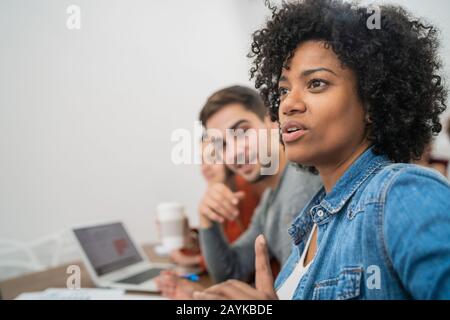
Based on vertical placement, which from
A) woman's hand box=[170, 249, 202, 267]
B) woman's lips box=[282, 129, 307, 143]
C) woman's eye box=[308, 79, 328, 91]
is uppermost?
woman's eye box=[308, 79, 328, 91]

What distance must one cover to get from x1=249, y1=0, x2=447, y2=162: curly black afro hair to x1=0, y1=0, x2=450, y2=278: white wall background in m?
0.12

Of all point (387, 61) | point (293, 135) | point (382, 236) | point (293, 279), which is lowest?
point (293, 279)

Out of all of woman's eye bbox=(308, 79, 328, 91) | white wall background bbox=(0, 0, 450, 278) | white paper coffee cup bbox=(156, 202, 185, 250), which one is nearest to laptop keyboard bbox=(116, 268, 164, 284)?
white paper coffee cup bbox=(156, 202, 185, 250)

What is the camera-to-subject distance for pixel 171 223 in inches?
48.2

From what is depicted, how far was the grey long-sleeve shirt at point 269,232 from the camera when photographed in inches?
34.3

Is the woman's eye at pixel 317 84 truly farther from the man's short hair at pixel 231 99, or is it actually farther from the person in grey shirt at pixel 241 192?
the man's short hair at pixel 231 99

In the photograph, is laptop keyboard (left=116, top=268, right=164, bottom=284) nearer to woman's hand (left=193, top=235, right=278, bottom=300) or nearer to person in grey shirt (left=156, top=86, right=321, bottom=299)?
person in grey shirt (left=156, top=86, right=321, bottom=299)

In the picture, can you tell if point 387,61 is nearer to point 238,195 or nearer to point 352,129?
point 352,129

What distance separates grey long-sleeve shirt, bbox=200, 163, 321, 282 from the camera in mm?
871

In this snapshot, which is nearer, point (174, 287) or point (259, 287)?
point (259, 287)

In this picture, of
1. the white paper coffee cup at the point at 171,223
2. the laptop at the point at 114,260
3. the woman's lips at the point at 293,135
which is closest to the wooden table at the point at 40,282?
the laptop at the point at 114,260

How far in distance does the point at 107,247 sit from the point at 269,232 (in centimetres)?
53

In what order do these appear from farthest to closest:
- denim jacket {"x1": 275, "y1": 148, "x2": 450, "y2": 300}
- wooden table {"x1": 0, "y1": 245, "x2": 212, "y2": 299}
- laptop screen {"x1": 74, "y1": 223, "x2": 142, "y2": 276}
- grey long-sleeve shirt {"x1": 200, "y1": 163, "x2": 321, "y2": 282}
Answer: laptop screen {"x1": 74, "y1": 223, "x2": 142, "y2": 276}, wooden table {"x1": 0, "y1": 245, "x2": 212, "y2": 299}, grey long-sleeve shirt {"x1": 200, "y1": 163, "x2": 321, "y2": 282}, denim jacket {"x1": 275, "y1": 148, "x2": 450, "y2": 300}

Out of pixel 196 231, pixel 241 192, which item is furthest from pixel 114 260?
pixel 241 192
